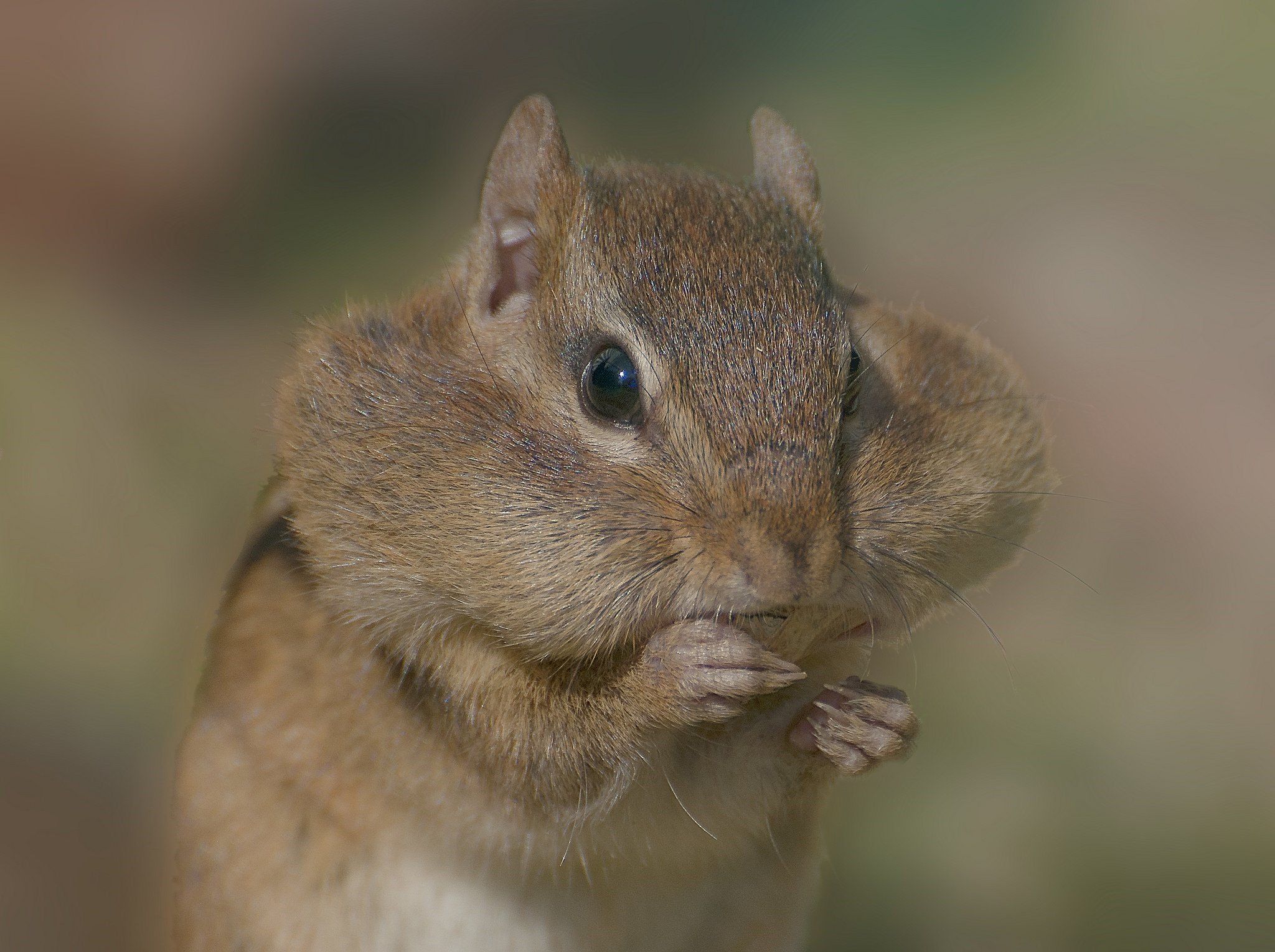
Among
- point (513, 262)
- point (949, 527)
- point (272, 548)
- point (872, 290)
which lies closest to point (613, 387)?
point (513, 262)

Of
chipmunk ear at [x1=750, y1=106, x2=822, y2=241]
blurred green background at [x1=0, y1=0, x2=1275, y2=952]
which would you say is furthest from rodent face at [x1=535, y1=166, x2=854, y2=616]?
blurred green background at [x1=0, y1=0, x2=1275, y2=952]

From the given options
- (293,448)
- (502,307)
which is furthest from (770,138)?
(293,448)

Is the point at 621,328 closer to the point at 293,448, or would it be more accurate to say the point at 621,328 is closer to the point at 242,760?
the point at 293,448

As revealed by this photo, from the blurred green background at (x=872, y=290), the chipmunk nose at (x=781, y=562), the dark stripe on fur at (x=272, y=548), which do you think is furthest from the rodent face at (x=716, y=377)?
the blurred green background at (x=872, y=290)

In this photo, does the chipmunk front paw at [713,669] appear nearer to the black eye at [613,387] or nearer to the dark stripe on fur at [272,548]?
the black eye at [613,387]

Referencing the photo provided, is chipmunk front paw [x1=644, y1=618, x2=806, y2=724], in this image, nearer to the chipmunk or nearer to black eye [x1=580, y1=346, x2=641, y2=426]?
the chipmunk

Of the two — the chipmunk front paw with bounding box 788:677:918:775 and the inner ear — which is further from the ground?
the inner ear
